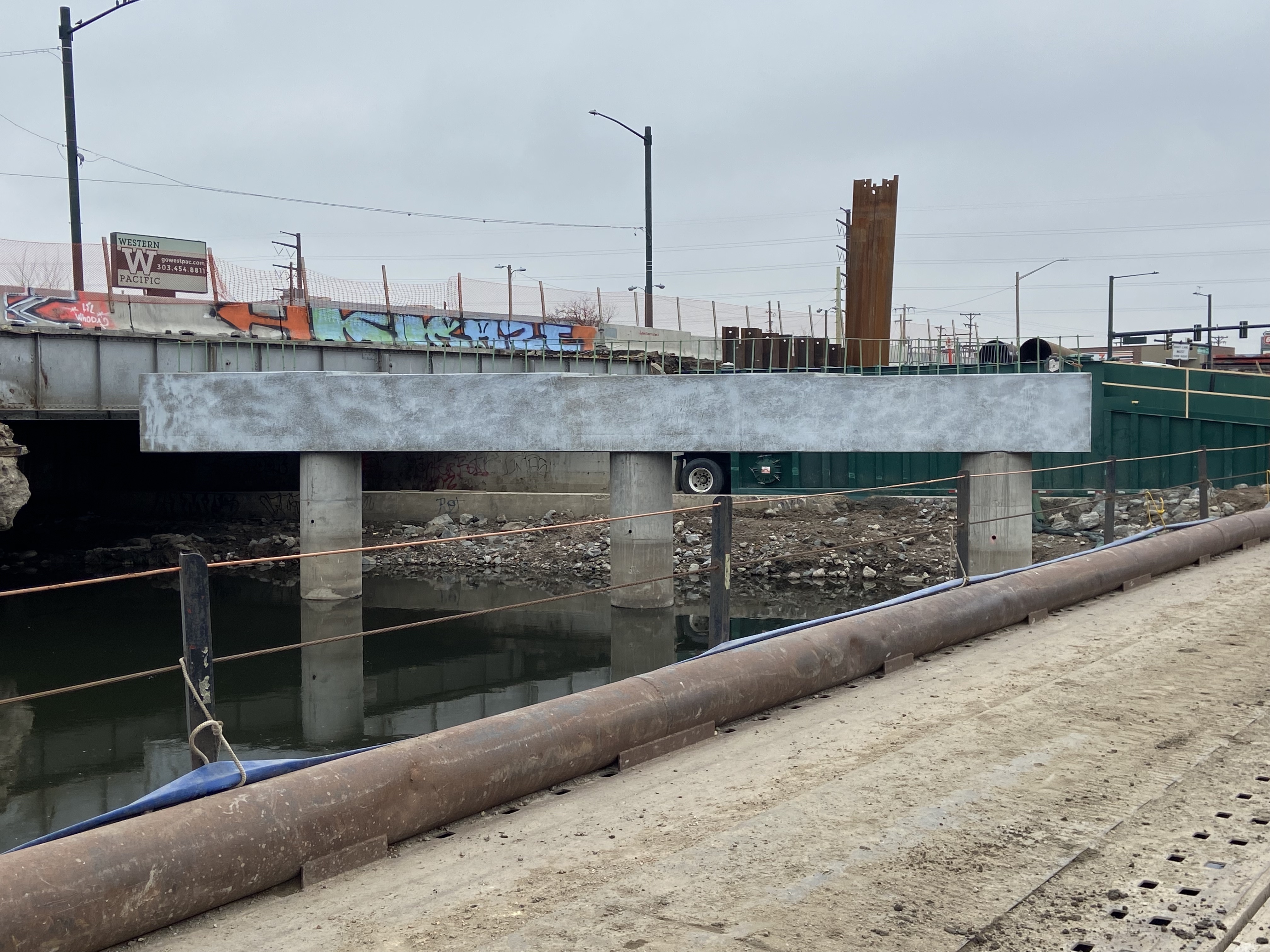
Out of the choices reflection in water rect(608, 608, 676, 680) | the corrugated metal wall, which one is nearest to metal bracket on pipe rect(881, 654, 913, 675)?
reflection in water rect(608, 608, 676, 680)

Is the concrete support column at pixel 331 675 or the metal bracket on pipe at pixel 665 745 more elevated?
the metal bracket on pipe at pixel 665 745

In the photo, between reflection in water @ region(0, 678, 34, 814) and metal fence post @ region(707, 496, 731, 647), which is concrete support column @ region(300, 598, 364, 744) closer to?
reflection in water @ region(0, 678, 34, 814)

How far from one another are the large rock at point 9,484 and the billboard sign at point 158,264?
5812mm

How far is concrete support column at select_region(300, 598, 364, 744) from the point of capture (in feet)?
46.5

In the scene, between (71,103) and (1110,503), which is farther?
(71,103)

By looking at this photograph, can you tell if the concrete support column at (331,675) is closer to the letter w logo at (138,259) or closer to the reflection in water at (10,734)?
the reflection in water at (10,734)

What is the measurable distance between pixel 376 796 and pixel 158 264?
87.3ft

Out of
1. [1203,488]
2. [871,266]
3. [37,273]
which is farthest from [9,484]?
[1203,488]

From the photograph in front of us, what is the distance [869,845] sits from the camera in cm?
453

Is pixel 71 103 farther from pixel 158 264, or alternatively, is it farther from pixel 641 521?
pixel 641 521

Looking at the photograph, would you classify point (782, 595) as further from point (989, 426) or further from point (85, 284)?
point (85, 284)

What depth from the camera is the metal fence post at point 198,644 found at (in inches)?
182

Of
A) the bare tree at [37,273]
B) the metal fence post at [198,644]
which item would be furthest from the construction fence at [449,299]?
the metal fence post at [198,644]

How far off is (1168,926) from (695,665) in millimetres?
2990
